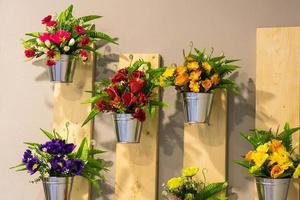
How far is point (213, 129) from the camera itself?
A: 193 cm

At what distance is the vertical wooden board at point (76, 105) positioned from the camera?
206 centimetres

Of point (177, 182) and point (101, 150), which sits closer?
point (177, 182)

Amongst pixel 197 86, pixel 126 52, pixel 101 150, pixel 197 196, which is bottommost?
pixel 197 196

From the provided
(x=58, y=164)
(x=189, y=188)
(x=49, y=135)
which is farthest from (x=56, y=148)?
(x=189, y=188)

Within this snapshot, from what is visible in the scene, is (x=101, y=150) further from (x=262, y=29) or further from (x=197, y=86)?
(x=262, y=29)

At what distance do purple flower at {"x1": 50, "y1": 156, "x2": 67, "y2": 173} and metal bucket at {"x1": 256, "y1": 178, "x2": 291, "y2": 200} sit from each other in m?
0.71

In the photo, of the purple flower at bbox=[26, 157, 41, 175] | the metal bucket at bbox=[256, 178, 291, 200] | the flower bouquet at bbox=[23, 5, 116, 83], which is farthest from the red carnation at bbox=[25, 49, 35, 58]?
the metal bucket at bbox=[256, 178, 291, 200]

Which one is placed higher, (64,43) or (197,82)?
(64,43)

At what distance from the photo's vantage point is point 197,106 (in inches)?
71.7

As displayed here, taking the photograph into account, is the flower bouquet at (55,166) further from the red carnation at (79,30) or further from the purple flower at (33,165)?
the red carnation at (79,30)

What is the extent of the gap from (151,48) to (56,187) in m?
0.69

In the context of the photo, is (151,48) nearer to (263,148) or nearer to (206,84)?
(206,84)

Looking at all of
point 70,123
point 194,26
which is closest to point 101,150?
point 70,123

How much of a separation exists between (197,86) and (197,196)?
40 cm
